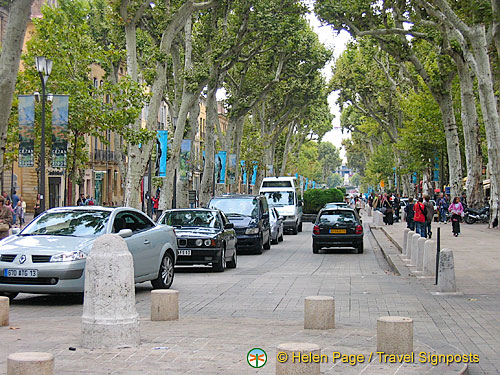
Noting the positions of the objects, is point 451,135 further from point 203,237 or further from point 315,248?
point 203,237

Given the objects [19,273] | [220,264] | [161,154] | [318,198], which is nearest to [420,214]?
[220,264]

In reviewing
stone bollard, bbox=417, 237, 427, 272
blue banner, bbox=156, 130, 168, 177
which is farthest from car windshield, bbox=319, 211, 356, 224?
stone bollard, bbox=417, 237, 427, 272

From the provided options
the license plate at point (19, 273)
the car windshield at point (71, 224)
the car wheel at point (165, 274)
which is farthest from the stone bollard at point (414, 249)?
the license plate at point (19, 273)

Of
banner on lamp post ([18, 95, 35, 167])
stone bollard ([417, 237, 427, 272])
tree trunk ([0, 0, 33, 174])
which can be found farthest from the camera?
banner on lamp post ([18, 95, 35, 167])

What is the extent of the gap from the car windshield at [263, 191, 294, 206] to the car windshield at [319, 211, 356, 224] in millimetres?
13428

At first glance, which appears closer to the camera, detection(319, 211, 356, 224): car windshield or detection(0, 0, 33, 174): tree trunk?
detection(0, 0, 33, 174): tree trunk

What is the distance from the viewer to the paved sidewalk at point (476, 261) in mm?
15008

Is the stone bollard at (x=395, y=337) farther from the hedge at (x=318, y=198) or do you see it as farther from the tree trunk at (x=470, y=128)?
the hedge at (x=318, y=198)

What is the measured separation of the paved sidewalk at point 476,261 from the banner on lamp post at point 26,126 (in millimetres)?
11514

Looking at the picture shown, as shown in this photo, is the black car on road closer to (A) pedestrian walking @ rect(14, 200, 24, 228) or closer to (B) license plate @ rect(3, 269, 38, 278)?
(B) license plate @ rect(3, 269, 38, 278)

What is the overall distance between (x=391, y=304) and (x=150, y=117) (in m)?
16.5

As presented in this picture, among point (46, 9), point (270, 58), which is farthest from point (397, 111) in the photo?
point (46, 9)

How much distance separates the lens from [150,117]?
89.7 ft

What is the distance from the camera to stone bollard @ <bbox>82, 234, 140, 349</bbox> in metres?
7.52
